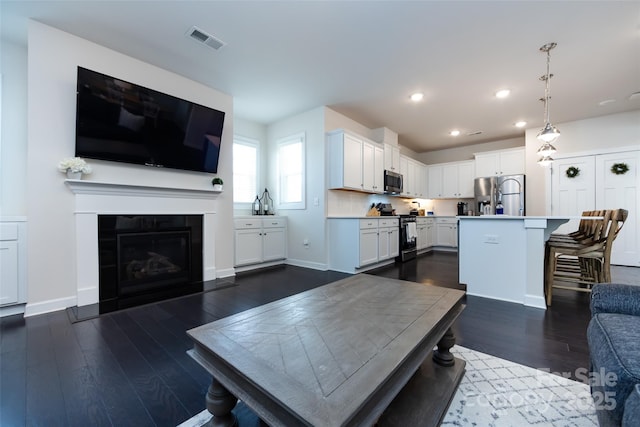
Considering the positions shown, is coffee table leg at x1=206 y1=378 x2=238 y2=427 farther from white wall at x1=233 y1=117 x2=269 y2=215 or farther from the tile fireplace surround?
white wall at x1=233 y1=117 x2=269 y2=215

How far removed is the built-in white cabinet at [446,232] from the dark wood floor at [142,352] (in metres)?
3.56

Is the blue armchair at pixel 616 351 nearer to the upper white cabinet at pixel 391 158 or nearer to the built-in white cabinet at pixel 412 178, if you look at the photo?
the upper white cabinet at pixel 391 158

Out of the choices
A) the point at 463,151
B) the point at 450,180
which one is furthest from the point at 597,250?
the point at 463,151

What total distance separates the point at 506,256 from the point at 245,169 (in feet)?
14.4

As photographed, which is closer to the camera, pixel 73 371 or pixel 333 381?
pixel 333 381

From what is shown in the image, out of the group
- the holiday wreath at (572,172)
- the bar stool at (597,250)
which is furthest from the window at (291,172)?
the holiday wreath at (572,172)

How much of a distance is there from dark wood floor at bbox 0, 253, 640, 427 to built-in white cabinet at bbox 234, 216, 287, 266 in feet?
4.19

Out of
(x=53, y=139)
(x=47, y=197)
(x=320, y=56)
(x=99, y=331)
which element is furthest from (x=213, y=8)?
(x=99, y=331)

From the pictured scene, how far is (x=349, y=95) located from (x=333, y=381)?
4138 mm

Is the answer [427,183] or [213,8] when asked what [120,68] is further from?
[427,183]

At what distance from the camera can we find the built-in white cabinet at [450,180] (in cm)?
664

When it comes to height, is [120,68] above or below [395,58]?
below

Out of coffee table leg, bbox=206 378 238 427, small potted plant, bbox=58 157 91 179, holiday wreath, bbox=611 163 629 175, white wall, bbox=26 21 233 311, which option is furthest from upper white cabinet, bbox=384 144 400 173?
coffee table leg, bbox=206 378 238 427

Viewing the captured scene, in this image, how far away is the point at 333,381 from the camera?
0.78 metres
